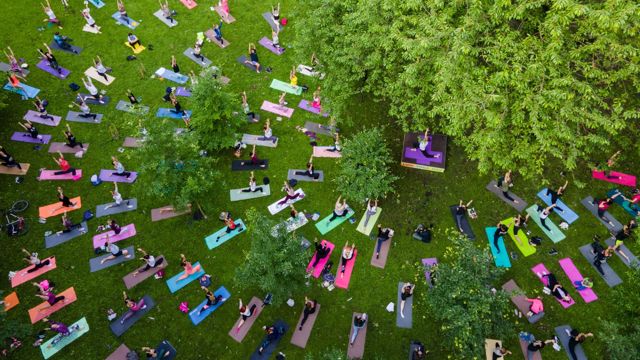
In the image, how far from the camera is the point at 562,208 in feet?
69.6

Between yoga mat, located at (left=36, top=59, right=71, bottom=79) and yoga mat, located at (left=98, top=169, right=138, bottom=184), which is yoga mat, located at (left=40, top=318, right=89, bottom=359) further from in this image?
yoga mat, located at (left=36, top=59, right=71, bottom=79)

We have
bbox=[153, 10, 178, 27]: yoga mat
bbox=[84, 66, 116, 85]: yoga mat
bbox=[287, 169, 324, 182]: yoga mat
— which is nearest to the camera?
bbox=[287, 169, 324, 182]: yoga mat

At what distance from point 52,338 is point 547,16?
22.7 metres

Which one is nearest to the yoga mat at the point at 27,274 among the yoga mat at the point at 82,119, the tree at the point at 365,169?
the yoga mat at the point at 82,119

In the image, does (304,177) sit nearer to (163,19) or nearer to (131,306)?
(131,306)

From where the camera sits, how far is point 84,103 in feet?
75.3

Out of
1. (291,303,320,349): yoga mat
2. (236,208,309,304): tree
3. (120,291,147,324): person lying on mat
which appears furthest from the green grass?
(236,208,309,304): tree

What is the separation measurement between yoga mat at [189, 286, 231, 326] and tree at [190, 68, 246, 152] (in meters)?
7.22

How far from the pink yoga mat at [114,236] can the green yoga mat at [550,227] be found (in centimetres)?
2037

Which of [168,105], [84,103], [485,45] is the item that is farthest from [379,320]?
[84,103]

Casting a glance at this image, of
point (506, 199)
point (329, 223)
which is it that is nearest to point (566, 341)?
point (506, 199)

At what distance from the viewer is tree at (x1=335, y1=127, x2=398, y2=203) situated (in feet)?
62.3

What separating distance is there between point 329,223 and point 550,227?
1133cm

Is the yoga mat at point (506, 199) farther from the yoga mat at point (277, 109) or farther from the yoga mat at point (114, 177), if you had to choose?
the yoga mat at point (114, 177)
